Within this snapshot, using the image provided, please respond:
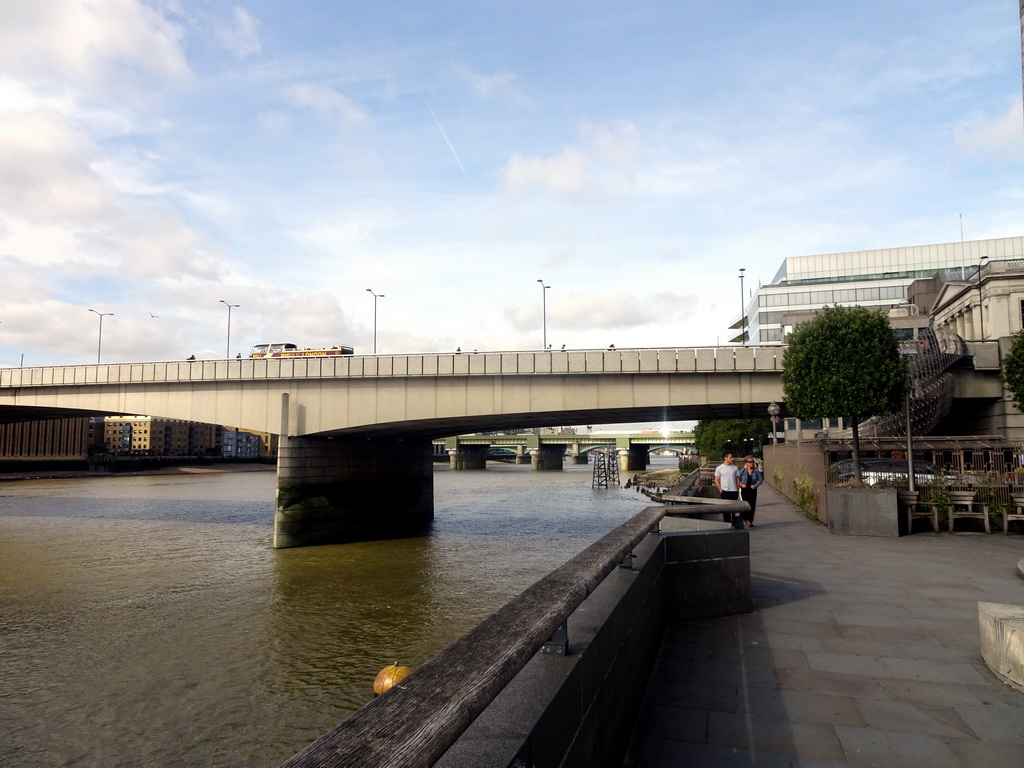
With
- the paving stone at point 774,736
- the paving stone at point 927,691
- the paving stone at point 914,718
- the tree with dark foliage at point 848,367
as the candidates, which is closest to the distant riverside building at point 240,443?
the tree with dark foliage at point 848,367

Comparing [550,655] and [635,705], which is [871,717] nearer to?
[635,705]

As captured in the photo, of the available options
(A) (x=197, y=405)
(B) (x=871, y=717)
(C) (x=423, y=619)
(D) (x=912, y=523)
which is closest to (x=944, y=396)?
(D) (x=912, y=523)

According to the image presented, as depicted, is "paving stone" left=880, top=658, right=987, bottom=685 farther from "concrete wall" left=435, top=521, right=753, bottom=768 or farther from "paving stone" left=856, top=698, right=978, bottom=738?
"concrete wall" left=435, top=521, right=753, bottom=768

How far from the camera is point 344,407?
2883 cm

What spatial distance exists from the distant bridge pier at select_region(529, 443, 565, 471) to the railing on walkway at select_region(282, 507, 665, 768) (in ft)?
393

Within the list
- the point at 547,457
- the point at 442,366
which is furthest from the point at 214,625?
the point at 547,457

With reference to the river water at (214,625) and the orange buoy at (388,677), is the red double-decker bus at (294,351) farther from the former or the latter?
the orange buoy at (388,677)

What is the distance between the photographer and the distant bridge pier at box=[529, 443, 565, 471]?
12388 cm

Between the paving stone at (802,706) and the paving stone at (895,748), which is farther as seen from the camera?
the paving stone at (802,706)

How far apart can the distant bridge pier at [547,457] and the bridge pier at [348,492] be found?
86.1 metres

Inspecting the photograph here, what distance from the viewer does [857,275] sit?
8175 centimetres

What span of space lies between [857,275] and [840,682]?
86273mm

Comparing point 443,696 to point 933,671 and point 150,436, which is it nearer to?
point 933,671

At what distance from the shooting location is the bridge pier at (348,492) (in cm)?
2833
